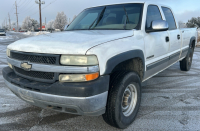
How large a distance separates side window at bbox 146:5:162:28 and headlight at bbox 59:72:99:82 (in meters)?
1.74

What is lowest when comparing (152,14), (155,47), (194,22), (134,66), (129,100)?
(129,100)

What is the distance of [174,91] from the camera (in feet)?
13.8

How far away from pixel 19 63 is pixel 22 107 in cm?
120

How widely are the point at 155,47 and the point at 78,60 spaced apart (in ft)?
5.86

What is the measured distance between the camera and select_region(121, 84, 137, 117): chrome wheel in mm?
2686

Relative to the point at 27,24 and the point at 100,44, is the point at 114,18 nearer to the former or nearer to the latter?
the point at 100,44

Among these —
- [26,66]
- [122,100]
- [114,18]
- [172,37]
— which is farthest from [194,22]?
[26,66]

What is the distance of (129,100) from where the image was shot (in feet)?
9.11

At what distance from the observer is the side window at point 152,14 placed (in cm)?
345

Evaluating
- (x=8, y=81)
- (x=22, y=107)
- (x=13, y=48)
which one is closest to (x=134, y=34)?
(x=13, y=48)

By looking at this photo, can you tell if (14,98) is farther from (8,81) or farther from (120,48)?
(120,48)

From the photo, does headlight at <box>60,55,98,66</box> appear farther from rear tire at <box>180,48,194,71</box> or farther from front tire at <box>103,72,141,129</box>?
rear tire at <box>180,48,194,71</box>

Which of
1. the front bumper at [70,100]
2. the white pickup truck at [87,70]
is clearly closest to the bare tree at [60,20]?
the white pickup truck at [87,70]

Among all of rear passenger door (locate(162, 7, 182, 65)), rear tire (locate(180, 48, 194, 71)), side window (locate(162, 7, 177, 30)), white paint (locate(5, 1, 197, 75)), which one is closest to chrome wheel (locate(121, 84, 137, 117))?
white paint (locate(5, 1, 197, 75))
